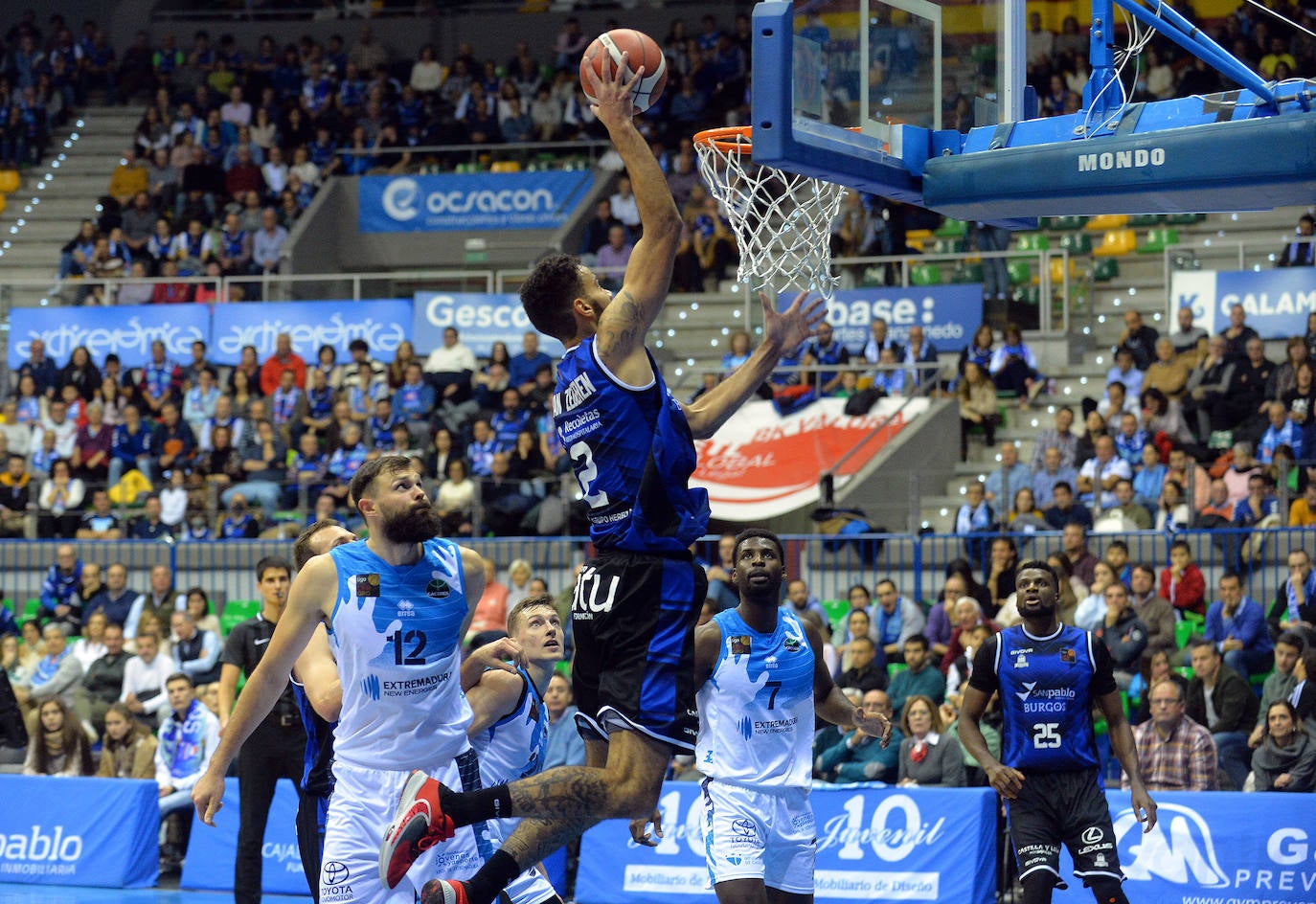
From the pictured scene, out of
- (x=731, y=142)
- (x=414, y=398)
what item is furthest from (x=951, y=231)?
(x=731, y=142)

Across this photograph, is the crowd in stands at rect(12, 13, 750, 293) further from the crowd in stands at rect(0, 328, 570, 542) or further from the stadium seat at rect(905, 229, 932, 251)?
the crowd in stands at rect(0, 328, 570, 542)

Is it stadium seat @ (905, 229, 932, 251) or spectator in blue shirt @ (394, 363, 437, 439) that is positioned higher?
stadium seat @ (905, 229, 932, 251)

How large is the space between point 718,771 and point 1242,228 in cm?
1564

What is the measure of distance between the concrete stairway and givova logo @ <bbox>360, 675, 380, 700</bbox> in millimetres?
21732

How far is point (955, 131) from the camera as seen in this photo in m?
8.87

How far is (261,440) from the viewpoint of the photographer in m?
21.5

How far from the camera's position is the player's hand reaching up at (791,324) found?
21.7 ft

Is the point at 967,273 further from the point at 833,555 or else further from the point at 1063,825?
the point at 1063,825

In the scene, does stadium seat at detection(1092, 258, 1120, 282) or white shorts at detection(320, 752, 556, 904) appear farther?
stadium seat at detection(1092, 258, 1120, 282)

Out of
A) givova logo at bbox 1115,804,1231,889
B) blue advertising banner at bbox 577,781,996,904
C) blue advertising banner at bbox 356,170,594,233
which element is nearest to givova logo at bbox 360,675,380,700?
blue advertising banner at bbox 577,781,996,904

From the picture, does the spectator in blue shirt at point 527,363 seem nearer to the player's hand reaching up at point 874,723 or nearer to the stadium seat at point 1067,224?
the stadium seat at point 1067,224

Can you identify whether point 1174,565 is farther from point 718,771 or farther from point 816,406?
point 718,771

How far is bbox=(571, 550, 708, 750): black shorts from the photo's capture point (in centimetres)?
626

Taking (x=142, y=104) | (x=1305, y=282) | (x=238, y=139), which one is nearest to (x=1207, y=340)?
(x=1305, y=282)
